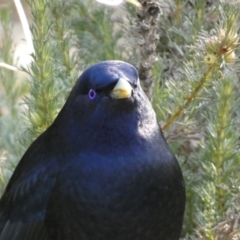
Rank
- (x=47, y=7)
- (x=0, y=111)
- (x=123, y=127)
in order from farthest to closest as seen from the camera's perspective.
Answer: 1. (x=0, y=111)
2. (x=47, y=7)
3. (x=123, y=127)

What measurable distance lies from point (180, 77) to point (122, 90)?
24.5 inches

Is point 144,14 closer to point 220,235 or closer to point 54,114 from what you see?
point 54,114

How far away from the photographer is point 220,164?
2652 millimetres

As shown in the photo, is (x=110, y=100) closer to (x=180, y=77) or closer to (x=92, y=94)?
(x=92, y=94)

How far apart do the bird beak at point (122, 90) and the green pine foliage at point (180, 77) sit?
0.88ft

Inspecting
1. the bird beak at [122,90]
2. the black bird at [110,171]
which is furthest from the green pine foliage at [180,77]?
the bird beak at [122,90]

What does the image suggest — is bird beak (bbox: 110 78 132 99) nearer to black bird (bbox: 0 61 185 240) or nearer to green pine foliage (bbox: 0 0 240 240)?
black bird (bbox: 0 61 185 240)

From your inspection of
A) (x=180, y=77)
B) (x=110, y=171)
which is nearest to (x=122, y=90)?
(x=110, y=171)

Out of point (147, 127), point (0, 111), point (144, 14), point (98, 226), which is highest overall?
point (144, 14)

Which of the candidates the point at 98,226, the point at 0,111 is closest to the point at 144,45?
the point at 98,226

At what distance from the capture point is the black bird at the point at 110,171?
2.45 metres

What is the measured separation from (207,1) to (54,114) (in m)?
0.62

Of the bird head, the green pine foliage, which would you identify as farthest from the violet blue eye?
the green pine foliage

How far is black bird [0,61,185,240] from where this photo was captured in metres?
2.45
